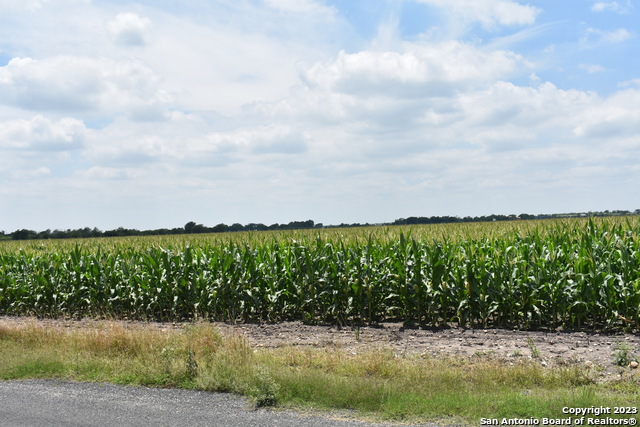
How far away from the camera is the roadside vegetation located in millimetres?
5930

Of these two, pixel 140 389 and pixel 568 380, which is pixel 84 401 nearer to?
pixel 140 389

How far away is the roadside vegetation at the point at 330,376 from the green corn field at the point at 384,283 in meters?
Answer: 3.28

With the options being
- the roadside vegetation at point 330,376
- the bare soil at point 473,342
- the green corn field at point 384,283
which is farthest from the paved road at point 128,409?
the green corn field at point 384,283

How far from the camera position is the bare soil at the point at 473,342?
8.31 meters

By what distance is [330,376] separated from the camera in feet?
23.3

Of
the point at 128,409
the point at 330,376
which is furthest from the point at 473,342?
the point at 128,409

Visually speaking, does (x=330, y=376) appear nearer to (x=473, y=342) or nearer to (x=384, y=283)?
(x=473, y=342)

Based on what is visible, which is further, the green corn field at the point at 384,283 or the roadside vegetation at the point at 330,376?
the green corn field at the point at 384,283

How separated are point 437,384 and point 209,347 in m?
3.82

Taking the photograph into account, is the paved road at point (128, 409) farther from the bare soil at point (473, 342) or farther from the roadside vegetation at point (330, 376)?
the bare soil at point (473, 342)

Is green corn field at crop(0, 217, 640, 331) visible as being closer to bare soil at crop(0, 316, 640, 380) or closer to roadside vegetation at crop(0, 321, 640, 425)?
bare soil at crop(0, 316, 640, 380)

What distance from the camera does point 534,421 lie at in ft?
17.9

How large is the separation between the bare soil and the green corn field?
578 millimetres

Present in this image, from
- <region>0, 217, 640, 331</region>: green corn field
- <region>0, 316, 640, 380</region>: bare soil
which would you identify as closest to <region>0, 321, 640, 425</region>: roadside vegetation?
<region>0, 316, 640, 380</region>: bare soil
